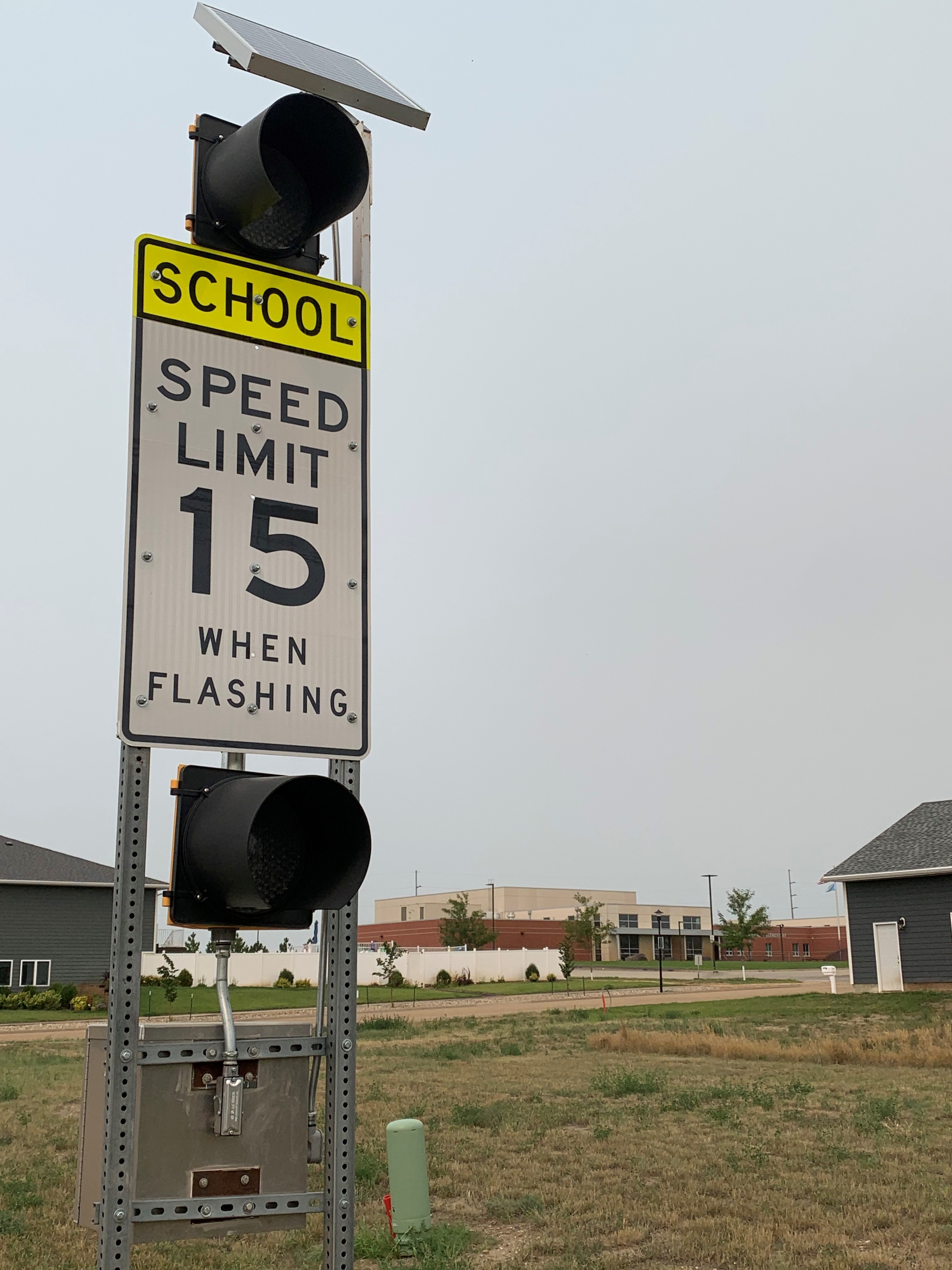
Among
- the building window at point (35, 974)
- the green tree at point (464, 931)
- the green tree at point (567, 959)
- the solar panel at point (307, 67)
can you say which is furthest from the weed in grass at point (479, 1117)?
the green tree at point (464, 931)

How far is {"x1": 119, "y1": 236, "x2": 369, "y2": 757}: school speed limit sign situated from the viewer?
3.00 m

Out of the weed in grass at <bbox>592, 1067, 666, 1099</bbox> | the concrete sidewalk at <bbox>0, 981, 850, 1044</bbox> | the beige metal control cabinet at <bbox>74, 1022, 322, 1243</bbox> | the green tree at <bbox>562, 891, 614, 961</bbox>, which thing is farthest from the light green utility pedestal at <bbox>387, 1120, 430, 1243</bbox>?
the green tree at <bbox>562, 891, 614, 961</bbox>

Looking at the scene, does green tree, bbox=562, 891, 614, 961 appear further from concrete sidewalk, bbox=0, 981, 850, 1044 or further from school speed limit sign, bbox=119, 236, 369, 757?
school speed limit sign, bbox=119, 236, 369, 757

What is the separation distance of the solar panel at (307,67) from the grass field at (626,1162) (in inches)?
230

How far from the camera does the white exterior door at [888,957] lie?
113 ft

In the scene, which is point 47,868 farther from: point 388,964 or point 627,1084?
point 627,1084

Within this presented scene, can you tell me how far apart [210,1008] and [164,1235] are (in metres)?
36.2


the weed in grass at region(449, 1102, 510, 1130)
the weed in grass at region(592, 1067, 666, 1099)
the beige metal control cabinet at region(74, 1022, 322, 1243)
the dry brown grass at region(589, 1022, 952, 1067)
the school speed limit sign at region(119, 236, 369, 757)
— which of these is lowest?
the dry brown grass at region(589, 1022, 952, 1067)

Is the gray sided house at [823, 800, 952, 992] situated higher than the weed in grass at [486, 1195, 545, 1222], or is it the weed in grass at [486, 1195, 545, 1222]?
the gray sided house at [823, 800, 952, 992]

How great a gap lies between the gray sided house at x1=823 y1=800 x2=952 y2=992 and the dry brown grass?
42.5ft

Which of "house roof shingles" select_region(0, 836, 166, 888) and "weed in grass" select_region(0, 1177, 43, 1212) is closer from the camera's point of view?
"weed in grass" select_region(0, 1177, 43, 1212)

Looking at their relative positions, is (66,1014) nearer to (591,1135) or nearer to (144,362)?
(591,1135)

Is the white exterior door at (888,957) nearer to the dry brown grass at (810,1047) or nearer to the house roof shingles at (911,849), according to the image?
the house roof shingles at (911,849)

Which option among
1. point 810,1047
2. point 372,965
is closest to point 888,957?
point 810,1047
